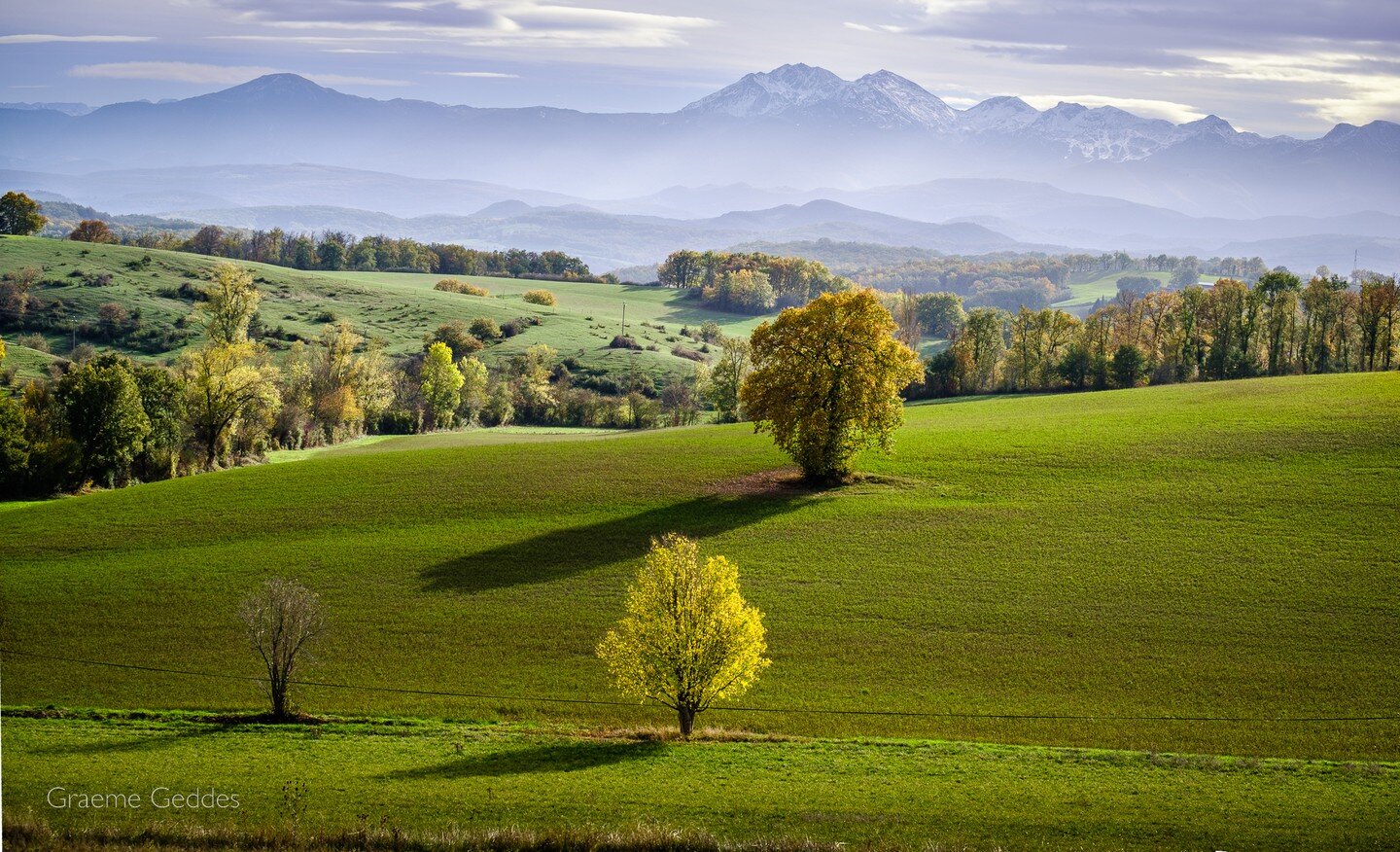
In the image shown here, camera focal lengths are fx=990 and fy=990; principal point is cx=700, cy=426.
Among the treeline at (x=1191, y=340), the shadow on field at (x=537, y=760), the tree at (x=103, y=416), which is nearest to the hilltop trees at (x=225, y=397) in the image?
the tree at (x=103, y=416)

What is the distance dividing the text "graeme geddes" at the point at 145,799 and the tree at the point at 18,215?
184m

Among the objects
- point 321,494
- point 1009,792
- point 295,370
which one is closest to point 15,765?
point 1009,792

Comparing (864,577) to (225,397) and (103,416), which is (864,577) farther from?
(225,397)

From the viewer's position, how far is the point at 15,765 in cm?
2912

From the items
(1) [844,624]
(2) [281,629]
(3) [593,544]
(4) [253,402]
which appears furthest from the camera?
(4) [253,402]

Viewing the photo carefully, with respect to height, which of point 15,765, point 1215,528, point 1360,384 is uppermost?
point 1360,384

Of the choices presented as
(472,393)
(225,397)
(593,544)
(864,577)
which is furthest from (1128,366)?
(225,397)

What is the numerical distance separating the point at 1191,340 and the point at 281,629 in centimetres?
10432

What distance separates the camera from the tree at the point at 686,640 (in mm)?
34438

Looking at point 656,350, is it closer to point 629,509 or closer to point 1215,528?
point 629,509

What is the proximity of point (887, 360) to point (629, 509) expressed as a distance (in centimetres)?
1799

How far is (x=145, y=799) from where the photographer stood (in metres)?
26.9

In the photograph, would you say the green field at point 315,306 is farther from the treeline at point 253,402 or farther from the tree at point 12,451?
the tree at point 12,451

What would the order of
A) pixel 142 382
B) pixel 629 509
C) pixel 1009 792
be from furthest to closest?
pixel 142 382
pixel 629 509
pixel 1009 792
